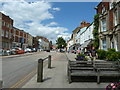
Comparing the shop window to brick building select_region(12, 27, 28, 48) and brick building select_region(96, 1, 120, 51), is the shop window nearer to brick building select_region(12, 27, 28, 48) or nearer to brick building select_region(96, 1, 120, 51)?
brick building select_region(96, 1, 120, 51)

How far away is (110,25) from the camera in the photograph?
17.9m

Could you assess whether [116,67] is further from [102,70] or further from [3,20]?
[3,20]

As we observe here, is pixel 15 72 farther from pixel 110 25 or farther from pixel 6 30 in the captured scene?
pixel 6 30

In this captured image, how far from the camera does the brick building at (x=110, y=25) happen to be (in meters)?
15.7

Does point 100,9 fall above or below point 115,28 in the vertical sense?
above

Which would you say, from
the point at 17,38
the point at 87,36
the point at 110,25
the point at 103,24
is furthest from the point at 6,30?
the point at 110,25

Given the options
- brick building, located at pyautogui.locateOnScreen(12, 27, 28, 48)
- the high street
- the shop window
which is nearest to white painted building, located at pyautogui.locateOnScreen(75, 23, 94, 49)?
the shop window

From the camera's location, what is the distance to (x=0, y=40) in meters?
40.5

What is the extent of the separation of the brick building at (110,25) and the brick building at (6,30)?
106ft

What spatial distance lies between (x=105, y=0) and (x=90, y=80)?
17060 mm

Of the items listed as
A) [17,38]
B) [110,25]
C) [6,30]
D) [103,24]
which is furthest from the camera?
[17,38]

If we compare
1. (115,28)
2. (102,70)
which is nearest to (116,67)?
(102,70)

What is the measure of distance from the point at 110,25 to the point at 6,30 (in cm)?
3738

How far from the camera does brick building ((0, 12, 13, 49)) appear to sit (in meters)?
42.0
